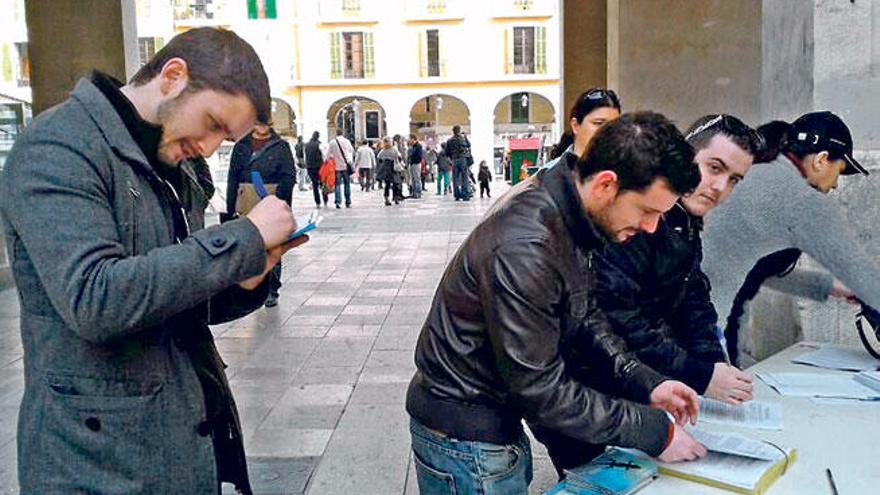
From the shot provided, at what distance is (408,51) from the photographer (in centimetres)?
3950

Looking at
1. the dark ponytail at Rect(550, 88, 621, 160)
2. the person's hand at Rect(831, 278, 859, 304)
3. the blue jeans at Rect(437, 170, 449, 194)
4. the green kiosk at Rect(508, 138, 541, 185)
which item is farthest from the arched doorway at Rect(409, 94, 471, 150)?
the person's hand at Rect(831, 278, 859, 304)

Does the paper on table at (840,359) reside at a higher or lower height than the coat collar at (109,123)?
lower

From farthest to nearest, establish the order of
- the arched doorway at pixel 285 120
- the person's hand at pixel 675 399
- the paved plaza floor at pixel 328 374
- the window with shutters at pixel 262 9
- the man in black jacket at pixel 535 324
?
the arched doorway at pixel 285 120, the window with shutters at pixel 262 9, the paved plaza floor at pixel 328 374, the person's hand at pixel 675 399, the man in black jacket at pixel 535 324

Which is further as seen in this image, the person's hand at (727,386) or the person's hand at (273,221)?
the person's hand at (727,386)

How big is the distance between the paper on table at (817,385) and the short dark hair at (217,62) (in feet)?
6.29

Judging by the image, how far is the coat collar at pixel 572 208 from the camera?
1.74 m

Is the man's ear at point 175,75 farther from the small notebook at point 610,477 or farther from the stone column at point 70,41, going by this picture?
the stone column at point 70,41

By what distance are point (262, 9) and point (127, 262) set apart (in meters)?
33.0

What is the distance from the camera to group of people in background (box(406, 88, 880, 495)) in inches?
65.6

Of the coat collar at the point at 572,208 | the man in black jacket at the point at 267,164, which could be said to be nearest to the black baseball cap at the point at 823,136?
the coat collar at the point at 572,208

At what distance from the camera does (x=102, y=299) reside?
4.62 feet

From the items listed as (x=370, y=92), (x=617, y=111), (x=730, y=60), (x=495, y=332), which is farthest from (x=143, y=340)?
(x=370, y=92)

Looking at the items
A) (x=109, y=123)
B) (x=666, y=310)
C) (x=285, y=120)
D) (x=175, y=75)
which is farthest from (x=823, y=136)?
(x=285, y=120)

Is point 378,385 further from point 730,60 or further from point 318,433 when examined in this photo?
point 730,60
